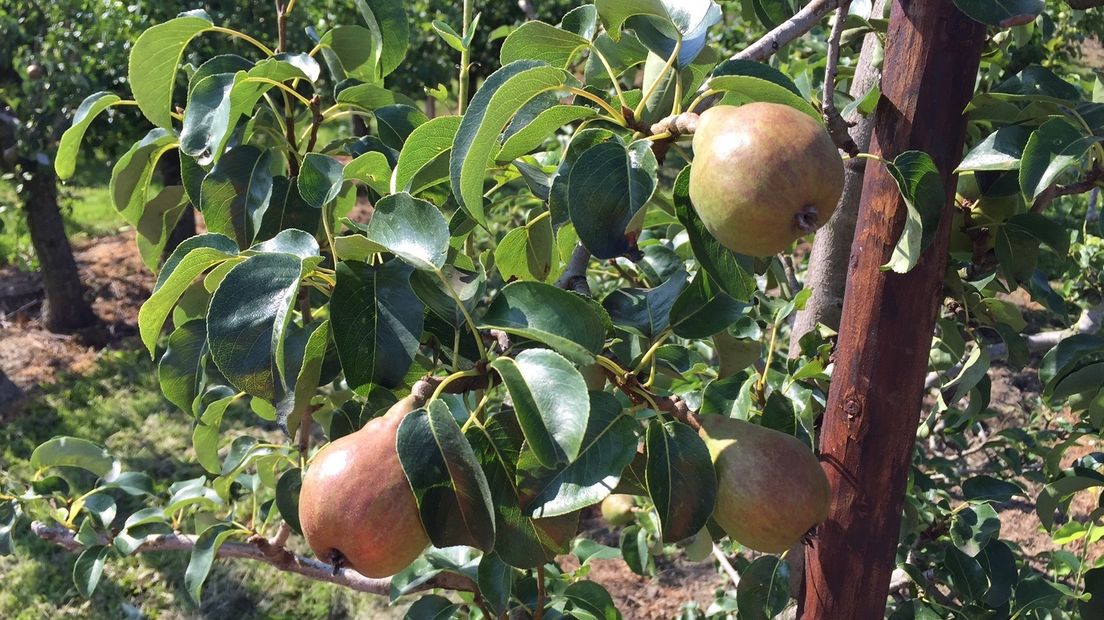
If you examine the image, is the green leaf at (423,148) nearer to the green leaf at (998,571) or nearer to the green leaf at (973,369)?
the green leaf at (973,369)

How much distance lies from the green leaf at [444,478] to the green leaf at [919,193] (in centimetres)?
39

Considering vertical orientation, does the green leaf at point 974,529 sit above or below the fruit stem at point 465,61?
below

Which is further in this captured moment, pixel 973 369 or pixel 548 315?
pixel 973 369

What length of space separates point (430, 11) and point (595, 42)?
17.9 feet

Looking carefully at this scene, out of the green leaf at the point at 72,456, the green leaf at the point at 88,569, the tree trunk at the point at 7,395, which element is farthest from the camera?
the tree trunk at the point at 7,395

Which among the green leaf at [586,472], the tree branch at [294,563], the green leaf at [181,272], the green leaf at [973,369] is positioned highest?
the green leaf at [181,272]

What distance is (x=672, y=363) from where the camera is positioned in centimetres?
91

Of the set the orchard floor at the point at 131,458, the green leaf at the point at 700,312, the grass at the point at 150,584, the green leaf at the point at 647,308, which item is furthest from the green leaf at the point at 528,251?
the grass at the point at 150,584

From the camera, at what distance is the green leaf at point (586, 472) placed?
688mm

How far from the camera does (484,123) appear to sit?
0.68 metres

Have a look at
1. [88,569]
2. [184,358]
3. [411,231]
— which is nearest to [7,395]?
[88,569]

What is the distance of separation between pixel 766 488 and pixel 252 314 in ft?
1.38

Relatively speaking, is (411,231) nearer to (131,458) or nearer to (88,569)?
(88,569)

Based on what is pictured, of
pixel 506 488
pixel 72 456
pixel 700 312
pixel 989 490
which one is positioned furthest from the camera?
pixel 72 456
